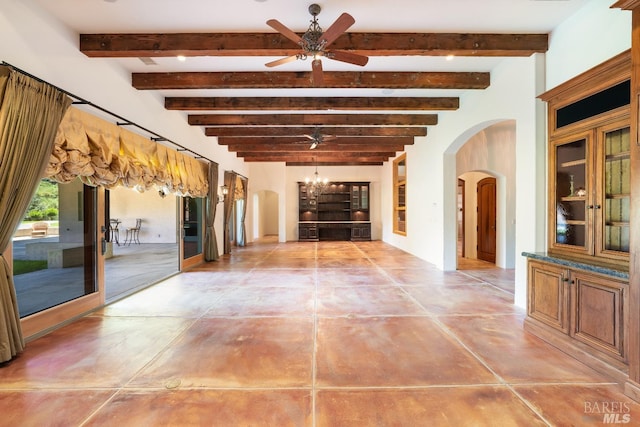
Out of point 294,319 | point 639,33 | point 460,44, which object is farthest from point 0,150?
point 639,33

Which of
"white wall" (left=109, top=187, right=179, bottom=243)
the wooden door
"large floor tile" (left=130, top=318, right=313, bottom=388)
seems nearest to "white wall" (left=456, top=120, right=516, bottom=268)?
the wooden door

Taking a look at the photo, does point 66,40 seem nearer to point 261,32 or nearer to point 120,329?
point 261,32

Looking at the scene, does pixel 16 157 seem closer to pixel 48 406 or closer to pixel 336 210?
pixel 48 406

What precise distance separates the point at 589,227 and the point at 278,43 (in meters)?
3.85

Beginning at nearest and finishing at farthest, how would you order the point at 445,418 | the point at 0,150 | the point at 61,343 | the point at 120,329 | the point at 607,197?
the point at 445,418, the point at 0,150, the point at 607,197, the point at 61,343, the point at 120,329

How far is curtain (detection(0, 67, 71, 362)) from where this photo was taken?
2.58 meters

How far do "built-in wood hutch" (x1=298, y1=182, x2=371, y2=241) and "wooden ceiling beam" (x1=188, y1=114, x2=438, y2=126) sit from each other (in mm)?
6415

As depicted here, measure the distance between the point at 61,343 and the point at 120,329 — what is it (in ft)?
1.69

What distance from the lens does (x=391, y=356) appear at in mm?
2762

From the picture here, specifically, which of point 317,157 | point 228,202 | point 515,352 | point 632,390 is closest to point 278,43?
point 515,352

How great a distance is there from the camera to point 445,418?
1.96m

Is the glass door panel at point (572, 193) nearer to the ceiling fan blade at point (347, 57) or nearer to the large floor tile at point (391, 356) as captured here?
the large floor tile at point (391, 356)

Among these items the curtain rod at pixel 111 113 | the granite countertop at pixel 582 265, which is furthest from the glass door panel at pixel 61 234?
the granite countertop at pixel 582 265

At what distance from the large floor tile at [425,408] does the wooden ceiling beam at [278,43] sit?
3650mm
